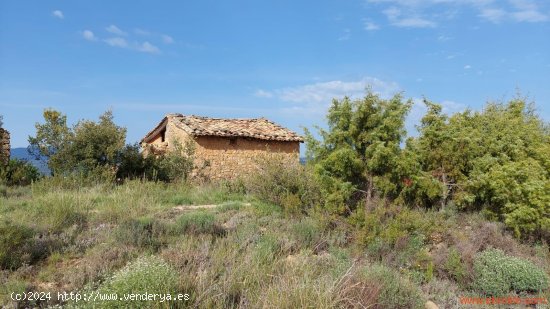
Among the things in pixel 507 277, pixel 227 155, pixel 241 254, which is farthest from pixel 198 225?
pixel 227 155

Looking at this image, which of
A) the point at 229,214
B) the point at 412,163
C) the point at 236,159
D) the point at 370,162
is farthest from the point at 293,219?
the point at 236,159

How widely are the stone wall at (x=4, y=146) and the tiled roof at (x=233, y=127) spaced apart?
6450 millimetres

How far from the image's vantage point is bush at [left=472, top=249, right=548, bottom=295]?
6621mm

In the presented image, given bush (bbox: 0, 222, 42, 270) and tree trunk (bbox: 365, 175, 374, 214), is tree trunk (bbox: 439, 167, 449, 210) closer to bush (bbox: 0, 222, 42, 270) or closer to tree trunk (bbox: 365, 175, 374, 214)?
tree trunk (bbox: 365, 175, 374, 214)

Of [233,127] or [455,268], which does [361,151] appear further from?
[233,127]

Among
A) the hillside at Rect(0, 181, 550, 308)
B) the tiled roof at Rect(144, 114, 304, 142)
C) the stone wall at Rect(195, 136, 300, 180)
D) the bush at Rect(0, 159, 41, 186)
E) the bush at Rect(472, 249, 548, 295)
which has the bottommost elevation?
the bush at Rect(472, 249, 548, 295)

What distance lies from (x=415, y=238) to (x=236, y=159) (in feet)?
38.3

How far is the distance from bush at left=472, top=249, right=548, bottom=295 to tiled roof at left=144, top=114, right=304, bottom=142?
485 inches

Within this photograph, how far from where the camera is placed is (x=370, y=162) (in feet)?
26.1

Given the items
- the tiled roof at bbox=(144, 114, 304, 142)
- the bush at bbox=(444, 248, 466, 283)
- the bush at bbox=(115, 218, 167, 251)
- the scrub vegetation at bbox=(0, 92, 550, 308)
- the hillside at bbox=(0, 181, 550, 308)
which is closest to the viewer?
the hillside at bbox=(0, 181, 550, 308)

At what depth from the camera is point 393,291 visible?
516 cm

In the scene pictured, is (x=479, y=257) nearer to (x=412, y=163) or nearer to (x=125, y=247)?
(x=412, y=163)

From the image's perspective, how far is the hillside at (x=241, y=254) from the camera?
175 inches

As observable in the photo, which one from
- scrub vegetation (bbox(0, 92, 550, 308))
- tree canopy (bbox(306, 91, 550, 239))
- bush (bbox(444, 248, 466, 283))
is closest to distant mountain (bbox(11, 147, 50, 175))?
scrub vegetation (bbox(0, 92, 550, 308))
